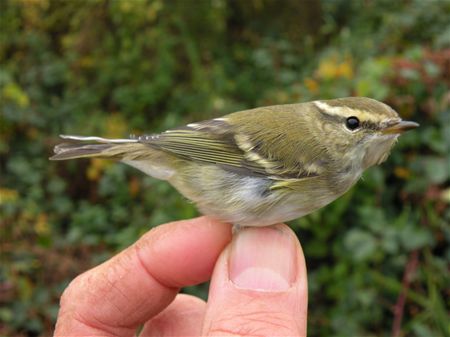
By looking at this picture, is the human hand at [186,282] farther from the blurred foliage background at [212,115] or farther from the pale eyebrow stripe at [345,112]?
the blurred foliage background at [212,115]

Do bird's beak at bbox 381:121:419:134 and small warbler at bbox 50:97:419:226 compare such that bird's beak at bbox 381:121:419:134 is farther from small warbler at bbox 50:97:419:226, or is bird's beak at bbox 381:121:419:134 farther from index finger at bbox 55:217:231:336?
index finger at bbox 55:217:231:336

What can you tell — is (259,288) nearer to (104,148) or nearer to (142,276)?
(142,276)

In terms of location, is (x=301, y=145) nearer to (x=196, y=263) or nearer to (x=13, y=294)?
(x=196, y=263)

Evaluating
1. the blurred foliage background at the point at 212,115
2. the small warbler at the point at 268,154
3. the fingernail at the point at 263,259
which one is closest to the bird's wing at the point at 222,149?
the small warbler at the point at 268,154

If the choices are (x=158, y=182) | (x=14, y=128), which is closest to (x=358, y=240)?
(x=158, y=182)

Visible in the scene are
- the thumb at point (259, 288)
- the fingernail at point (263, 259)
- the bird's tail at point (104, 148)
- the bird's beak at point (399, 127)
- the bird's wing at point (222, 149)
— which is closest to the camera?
the thumb at point (259, 288)

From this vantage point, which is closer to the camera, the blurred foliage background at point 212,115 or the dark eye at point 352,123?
the dark eye at point 352,123

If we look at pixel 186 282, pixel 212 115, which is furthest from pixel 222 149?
pixel 212 115
